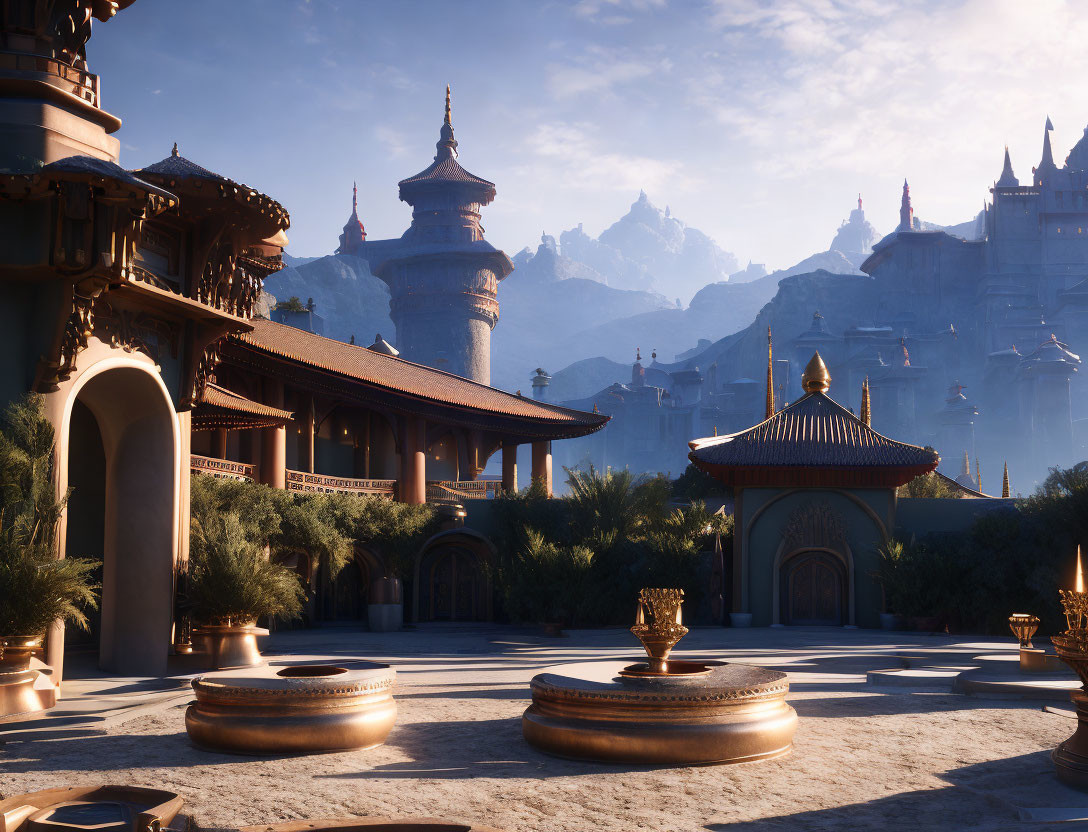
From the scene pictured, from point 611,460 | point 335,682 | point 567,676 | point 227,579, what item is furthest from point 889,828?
point 611,460

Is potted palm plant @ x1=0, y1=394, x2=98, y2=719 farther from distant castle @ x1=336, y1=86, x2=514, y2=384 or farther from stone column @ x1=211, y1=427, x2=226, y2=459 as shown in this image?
distant castle @ x1=336, y1=86, x2=514, y2=384

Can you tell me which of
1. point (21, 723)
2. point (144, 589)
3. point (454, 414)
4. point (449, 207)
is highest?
point (449, 207)

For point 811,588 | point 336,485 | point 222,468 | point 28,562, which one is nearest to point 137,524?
point 28,562

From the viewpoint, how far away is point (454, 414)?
29250 mm

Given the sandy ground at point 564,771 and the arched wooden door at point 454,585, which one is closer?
the sandy ground at point 564,771

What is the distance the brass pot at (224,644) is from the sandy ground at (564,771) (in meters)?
1.12

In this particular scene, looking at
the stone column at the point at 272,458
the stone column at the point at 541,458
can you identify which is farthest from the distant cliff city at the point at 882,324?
the stone column at the point at 272,458

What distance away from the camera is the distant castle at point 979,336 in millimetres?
91188

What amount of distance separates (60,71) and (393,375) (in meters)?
17.5

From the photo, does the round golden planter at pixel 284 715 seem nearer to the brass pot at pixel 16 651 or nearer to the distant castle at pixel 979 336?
the brass pot at pixel 16 651

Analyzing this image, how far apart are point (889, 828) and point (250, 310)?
1097cm

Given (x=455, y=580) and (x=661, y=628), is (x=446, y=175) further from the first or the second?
(x=661, y=628)

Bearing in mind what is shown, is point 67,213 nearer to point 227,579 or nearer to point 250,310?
point 250,310

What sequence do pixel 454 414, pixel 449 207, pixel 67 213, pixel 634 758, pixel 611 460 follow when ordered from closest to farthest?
pixel 634 758
pixel 67 213
pixel 454 414
pixel 449 207
pixel 611 460
